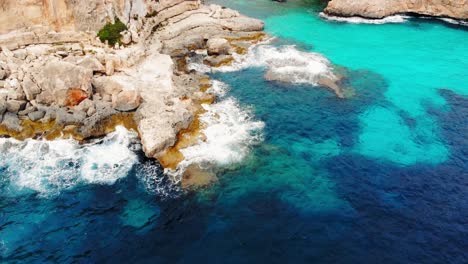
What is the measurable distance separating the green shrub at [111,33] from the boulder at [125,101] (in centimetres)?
1488

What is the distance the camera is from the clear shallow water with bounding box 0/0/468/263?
34688 millimetres

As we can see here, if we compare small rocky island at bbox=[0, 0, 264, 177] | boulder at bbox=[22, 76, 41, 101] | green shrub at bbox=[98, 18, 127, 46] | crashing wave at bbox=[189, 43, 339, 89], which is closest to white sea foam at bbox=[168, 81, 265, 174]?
small rocky island at bbox=[0, 0, 264, 177]

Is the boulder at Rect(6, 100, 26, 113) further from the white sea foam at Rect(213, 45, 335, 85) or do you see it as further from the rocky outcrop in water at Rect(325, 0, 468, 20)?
the rocky outcrop in water at Rect(325, 0, 468, 20)

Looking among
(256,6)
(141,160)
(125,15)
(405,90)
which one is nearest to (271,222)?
(141,160)

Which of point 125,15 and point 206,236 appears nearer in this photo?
point 206,236

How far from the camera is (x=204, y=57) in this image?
6881 centimetres

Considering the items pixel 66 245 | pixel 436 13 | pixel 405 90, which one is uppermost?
pixel 436 13

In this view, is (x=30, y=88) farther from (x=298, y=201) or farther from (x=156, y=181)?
(x=298, y=201)

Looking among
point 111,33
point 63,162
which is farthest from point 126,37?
point 63,162

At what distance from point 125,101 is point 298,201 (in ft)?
79.6

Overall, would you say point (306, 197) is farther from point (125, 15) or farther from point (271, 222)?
point (125, 15)

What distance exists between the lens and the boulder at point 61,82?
49750 millimetres

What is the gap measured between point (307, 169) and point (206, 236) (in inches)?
548

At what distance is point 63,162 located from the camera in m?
44.4
